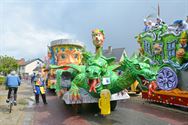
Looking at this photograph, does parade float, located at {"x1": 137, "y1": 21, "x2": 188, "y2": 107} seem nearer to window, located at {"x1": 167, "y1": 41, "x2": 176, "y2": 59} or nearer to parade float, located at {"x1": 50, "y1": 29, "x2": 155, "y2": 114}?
window, located at {"x1": 167, "y1": 41, "x2": 176, "y2": 59}

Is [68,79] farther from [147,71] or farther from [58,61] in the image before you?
[58,61]

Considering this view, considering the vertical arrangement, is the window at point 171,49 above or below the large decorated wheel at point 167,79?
above

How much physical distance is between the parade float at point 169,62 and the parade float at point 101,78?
5.48 feet

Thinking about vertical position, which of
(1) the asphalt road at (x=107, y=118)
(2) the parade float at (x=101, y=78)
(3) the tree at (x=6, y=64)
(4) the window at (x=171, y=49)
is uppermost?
(3) the tree at (x=6, y=64)

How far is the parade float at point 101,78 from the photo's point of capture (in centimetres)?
644

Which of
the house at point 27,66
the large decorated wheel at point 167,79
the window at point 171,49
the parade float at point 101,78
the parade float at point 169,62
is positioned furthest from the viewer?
the house at point 27,66

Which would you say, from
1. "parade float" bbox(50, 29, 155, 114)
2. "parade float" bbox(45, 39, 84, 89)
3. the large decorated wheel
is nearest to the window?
the large decorated wheel

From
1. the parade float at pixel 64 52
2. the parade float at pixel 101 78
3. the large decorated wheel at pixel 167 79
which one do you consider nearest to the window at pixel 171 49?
the large decorated wheel at pixel 167 79

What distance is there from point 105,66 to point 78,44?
28.2 feet

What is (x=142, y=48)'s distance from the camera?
1341cm

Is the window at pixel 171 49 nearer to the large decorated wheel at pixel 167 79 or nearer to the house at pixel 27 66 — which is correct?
the large decorated wheel at pixel 167 79

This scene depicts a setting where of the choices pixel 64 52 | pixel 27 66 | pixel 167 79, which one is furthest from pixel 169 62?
pixel 27 66

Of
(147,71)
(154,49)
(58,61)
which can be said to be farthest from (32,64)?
(147,71)

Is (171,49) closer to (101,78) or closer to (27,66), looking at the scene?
(101,78)
